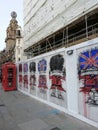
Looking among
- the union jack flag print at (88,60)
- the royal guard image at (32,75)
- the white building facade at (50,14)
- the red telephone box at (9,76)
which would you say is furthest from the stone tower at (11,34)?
the union jack flag print at (88,60)

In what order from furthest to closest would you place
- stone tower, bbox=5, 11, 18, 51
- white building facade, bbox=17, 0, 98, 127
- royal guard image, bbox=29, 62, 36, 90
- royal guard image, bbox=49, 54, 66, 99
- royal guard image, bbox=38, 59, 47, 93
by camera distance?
1. stone tower, bbox=5, 11, 18, 51
2. royal guard image, bbox=29, 62, 36, 90
3. royal guard image, bbox=38, 59, 47, 93
4. royal guard image, bbox=49, 54, 66, 99
5. white building facade, bbox=17, 0, 98, 127

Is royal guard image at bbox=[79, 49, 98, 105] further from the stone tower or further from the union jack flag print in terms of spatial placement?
the stone tower

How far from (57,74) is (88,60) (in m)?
2.39

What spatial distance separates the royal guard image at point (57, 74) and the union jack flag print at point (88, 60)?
4.63ft

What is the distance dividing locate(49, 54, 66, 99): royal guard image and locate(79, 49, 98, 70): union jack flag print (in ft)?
4.63

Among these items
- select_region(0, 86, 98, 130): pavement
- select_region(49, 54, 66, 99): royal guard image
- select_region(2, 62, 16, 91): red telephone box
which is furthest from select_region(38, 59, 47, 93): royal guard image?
select_region(2, 62, 16, 91): red telephone box

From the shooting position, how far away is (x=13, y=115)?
7.05m

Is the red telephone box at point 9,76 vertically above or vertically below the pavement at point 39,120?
above

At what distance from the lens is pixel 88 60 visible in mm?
5738

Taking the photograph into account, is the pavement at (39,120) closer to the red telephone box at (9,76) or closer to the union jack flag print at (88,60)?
the union jack flag print at (88,60)

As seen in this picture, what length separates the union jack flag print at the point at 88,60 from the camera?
17.9 feet

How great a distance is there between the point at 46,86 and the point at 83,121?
11.5 ft

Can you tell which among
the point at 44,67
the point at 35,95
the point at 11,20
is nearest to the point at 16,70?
the point at 35,95

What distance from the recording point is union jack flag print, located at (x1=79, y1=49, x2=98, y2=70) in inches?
→ 214
